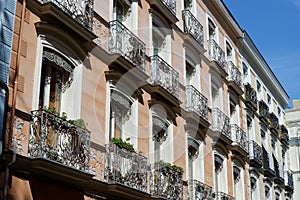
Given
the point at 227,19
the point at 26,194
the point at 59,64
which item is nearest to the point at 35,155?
the point at 26,194

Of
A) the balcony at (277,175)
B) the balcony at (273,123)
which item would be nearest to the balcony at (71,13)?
the balcony at (277,175)

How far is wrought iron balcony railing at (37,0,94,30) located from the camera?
1180 cm

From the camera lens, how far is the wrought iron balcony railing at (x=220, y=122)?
66.3ft

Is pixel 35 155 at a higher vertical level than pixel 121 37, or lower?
lower

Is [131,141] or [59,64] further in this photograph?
[131,141]

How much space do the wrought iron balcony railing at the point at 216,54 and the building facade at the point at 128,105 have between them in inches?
2.1

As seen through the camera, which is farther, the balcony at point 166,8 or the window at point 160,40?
the window at point 160,40

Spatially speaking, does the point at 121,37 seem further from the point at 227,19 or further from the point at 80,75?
the point at 227,19

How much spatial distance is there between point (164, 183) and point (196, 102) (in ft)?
15.2

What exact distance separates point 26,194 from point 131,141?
472 centimetres

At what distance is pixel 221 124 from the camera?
67.6ft

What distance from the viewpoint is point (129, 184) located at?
12836mm

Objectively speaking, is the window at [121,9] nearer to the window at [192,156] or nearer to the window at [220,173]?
the window at [192,156]

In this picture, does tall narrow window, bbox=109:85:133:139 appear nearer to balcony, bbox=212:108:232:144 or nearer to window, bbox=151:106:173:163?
window, bbox=151:106:173:163
